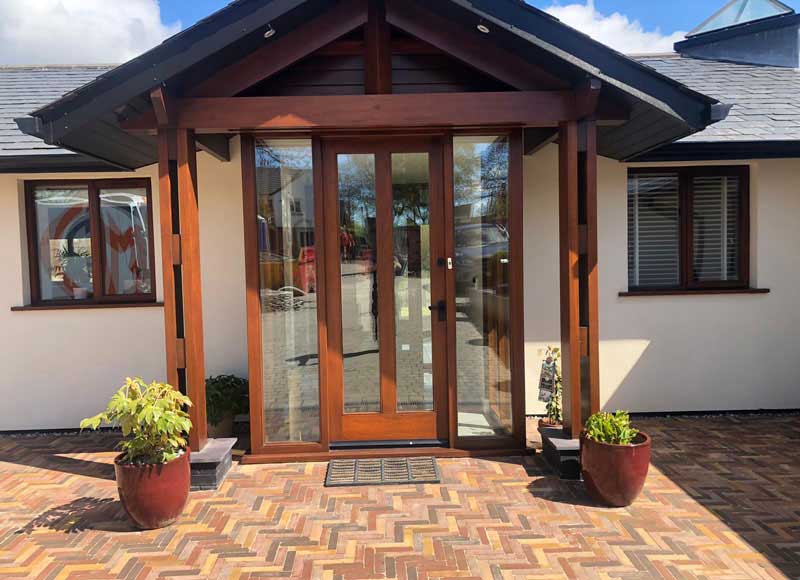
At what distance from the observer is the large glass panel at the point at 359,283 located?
4.85 metres

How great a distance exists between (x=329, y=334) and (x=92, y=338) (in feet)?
9.24

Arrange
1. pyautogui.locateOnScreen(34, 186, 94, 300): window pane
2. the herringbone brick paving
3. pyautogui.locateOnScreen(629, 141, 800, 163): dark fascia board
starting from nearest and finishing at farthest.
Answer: the herringbone brick paving, pyautogui.locateOnScreen(629, 141, 800, 163): dark fascia board, pyautogui.locateOnScreen(34, 186, 94, 300): window pane

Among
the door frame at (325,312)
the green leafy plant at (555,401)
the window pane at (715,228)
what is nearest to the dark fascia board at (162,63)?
the door frame at (325,312)

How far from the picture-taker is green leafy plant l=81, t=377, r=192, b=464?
3.67 meters

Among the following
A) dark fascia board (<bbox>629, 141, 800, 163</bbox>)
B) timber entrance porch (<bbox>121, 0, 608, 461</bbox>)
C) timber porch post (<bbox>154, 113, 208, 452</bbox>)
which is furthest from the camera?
dark fascia board (<bbox>629, 141, 800, 163</bbox>)

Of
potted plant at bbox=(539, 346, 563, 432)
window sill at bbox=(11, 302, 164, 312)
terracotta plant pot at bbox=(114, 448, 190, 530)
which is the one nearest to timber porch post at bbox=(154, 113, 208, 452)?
terracotta plant pot at bbox=(114, 448, 190, 530)

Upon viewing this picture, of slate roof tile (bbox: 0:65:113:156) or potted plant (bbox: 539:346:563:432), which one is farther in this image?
slate roof tile (bbox: 0:65:113:156)

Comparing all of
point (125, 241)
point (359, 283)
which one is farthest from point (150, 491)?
point (125, 241)

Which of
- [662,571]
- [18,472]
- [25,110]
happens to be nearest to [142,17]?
[25,110]

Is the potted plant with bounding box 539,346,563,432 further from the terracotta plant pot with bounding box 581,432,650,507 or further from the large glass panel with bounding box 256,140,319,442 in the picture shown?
the large glass panel with bounding box 256,140,319,442

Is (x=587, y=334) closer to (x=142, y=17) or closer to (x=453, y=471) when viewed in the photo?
(x=453, y=471)

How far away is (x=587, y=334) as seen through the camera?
447 cm

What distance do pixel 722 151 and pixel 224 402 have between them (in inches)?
216

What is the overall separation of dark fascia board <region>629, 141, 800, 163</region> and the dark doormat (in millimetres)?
3655
